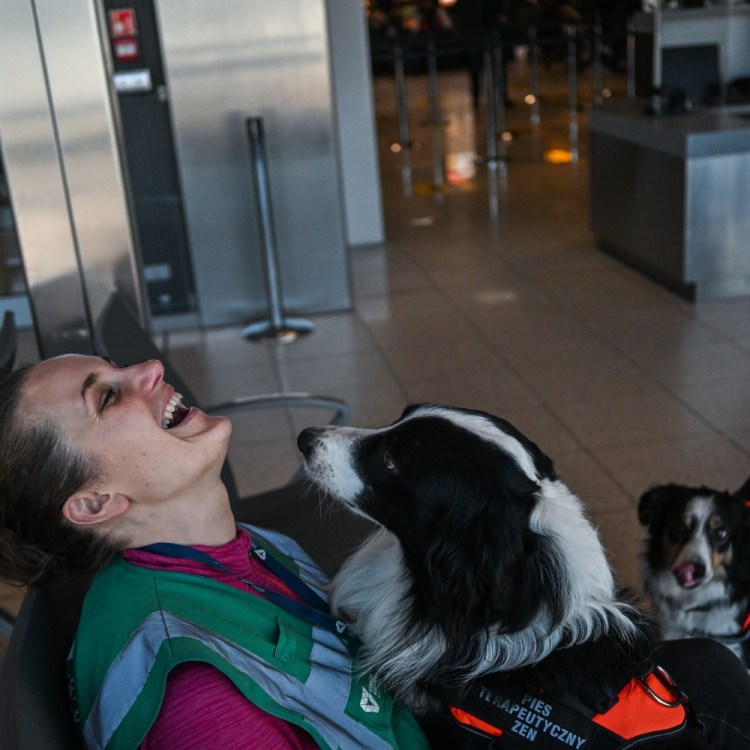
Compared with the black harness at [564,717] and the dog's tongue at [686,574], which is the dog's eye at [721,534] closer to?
the dog's tongue at [686,574]

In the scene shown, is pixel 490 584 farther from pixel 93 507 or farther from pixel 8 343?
pixel 8 343

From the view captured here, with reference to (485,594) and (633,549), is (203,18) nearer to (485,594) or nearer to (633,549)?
(633,549)

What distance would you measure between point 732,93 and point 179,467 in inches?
265

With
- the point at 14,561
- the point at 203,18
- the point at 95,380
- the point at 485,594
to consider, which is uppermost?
the point at 203,18

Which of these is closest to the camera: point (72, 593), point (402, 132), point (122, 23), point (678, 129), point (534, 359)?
point (72, 593)

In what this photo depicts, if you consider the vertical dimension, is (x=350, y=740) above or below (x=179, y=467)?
below

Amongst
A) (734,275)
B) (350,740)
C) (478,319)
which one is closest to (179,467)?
(350,740)

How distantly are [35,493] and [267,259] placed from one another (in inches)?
169

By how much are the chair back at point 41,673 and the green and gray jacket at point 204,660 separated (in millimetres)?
29

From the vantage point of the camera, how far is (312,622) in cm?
150

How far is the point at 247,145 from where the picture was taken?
5520 mm

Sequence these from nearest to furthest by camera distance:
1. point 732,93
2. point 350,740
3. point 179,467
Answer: point 350,740 < point 179,467 < point 732,93

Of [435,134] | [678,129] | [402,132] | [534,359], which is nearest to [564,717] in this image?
[534,359]

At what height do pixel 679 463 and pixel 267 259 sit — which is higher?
pixel 267 259
